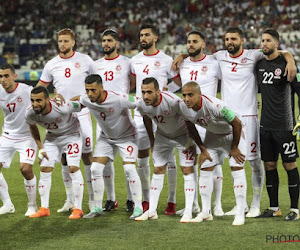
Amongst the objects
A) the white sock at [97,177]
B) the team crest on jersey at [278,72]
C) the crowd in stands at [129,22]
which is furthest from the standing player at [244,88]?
the crowd in stands at [129,22]

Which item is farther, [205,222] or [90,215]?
[90,215]

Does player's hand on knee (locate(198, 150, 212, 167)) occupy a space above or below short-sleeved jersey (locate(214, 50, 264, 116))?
below

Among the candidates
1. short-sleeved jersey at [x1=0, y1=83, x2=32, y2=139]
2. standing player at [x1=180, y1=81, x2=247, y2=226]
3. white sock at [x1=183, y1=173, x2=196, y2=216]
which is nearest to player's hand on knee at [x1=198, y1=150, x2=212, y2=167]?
standing player at [x1=180, y1=81, x2=247, y2=226]

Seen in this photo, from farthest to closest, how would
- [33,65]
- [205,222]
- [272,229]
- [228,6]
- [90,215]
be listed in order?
[228,6] → [33,65] → [90,215] → [205,222] → [272,229]

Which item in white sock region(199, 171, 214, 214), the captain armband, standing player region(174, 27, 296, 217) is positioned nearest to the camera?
the captain armband

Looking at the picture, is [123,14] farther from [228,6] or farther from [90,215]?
[90,215]

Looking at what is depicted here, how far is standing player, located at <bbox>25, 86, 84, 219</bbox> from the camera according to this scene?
29.6 feet

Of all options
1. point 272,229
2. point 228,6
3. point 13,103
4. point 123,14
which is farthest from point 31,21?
point 272,229

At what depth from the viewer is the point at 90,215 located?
9.12 m

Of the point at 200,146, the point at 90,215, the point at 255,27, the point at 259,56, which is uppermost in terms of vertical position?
the point at 255,27

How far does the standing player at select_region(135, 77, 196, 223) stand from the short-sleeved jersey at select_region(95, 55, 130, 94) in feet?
3.61

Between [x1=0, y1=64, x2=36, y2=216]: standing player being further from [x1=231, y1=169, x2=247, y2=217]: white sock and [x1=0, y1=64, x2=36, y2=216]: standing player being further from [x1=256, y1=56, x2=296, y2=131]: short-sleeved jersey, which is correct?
[x1=256, y1=56, x2=296, y2=131]: short-sleeved jersey

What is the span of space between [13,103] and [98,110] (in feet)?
4.50

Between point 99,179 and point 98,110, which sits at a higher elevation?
point 98,110
